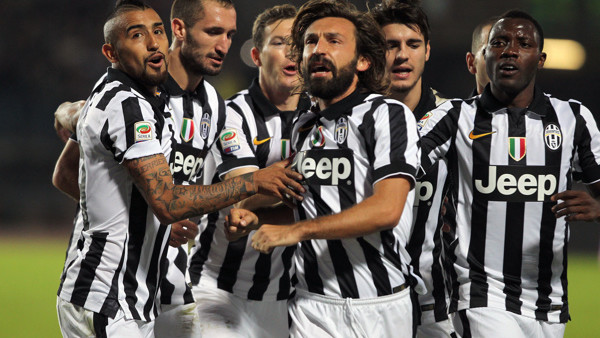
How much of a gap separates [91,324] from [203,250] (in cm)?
139

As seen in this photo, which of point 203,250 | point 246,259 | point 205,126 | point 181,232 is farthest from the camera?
point 203,250

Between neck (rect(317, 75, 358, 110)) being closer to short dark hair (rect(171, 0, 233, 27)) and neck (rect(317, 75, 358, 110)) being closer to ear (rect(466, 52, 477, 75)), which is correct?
short dark hair (rect(171, 0, 233, 27))

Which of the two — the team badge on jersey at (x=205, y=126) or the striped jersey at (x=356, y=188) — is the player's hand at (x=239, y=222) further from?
the team badge on jersey at (x=205, y=126)

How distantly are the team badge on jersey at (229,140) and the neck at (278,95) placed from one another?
15.0 inches

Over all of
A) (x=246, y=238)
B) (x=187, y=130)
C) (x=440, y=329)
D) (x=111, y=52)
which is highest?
(x=111, y=52)

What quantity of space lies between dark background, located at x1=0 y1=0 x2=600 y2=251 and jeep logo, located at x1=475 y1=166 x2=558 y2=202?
1239 cm

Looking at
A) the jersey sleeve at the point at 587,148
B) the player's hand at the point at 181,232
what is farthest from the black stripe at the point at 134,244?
the jersey sleeve at the point at 587,148

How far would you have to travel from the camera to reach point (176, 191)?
10.0 feet

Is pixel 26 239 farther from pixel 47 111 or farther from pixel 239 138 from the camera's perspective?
pixel 239 138

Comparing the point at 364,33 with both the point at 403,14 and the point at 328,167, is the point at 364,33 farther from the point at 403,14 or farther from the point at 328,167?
the point at 403,14

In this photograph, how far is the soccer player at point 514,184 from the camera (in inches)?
137

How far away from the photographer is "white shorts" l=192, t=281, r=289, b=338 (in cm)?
415

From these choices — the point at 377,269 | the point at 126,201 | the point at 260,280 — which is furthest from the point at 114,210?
the point at 260,280

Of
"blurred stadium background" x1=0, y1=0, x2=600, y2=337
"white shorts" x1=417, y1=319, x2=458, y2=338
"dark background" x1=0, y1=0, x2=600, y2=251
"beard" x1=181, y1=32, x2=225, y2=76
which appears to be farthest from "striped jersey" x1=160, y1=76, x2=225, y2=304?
"dark background" x1=0, y1=0, x2=600, y2=251
